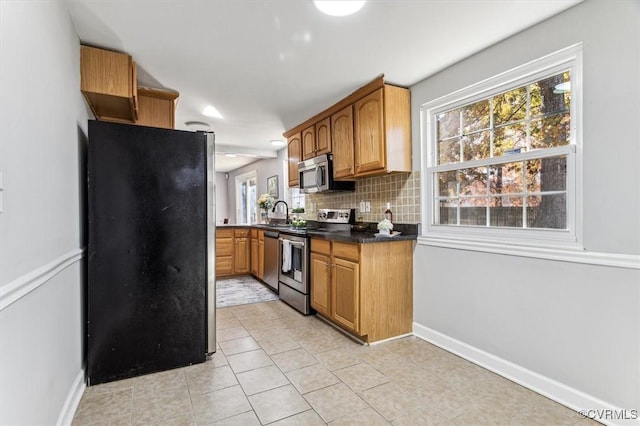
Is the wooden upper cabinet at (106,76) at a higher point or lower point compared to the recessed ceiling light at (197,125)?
lower

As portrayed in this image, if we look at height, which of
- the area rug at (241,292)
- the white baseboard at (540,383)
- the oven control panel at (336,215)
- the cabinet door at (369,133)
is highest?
the cabinet door at (369,133)

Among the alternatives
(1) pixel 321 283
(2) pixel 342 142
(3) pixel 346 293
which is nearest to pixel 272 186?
(2) pixel 342 142

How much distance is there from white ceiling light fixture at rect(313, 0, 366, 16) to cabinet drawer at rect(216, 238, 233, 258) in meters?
4.42

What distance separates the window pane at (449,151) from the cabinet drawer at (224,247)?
400cm

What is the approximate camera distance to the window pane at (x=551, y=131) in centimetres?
198

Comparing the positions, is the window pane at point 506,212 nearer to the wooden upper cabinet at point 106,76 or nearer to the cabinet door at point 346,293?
the cabinet door at point 346,293

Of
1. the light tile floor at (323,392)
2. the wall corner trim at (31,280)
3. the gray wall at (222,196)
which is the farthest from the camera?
the gray wall at (222,196)

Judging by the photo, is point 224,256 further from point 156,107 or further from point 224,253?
point 156,107

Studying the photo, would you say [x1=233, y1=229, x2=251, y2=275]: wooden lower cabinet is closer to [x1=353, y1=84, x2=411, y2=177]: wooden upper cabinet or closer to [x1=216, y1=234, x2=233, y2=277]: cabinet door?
[x1=216, y1=234, x2=233, y2=277]: cabinet door

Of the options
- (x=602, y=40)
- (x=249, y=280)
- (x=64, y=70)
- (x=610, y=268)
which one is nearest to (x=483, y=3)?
(x=602, y=40)

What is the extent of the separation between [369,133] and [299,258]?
1.62 m

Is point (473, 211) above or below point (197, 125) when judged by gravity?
below

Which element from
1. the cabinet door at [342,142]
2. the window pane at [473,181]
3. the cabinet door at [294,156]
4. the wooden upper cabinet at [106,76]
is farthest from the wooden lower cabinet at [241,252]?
the window pane at [473,181]

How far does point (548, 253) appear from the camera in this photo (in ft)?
6.55
